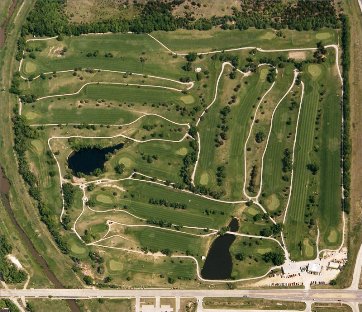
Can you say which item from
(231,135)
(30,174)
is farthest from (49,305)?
(231,135)

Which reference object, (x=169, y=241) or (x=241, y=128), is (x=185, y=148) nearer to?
(x=241, y=128)

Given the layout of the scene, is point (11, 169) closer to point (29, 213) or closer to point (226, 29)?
point (29, 213)

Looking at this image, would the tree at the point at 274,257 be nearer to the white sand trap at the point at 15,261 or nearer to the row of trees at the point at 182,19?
the row of trees at the point at 182,19

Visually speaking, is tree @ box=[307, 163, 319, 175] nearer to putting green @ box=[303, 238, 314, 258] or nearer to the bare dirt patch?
putting green @ box=[303, 238, 314, 258]

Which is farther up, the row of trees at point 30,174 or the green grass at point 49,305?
the row of trees at point 30,174

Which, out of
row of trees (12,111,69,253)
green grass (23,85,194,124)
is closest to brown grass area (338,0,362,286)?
green grass (23,85,194,124)

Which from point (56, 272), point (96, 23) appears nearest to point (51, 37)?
point (96, 23)

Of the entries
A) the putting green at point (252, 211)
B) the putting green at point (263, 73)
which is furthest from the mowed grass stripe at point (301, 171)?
the putting green at point (263, 73)
